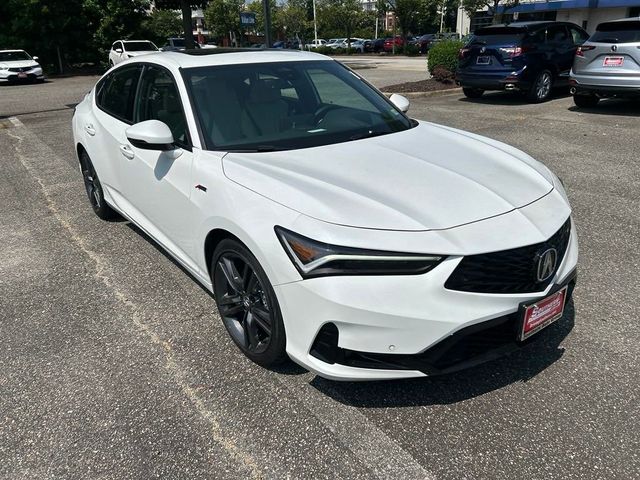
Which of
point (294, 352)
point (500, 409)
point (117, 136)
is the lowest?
point (500, 409)

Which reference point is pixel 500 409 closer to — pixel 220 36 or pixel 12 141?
pixel 12 141

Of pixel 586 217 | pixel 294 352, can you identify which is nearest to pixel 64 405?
pixel 294 352

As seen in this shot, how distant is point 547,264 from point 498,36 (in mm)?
10405

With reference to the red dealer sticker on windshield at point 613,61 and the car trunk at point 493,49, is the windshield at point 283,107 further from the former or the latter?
the car trunk at point 493,49

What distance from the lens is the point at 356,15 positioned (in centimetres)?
5591

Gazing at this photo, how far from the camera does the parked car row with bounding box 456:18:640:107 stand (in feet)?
30.9

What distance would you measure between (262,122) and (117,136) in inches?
56.4

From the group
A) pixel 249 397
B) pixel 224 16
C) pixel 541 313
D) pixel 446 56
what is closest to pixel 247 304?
pixel 249 397

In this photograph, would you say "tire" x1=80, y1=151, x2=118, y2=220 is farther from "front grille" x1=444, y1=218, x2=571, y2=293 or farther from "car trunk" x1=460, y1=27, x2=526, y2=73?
"car trunk" x1=460, y1=27, x2=526, y2=73

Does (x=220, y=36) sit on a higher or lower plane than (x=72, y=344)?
higher

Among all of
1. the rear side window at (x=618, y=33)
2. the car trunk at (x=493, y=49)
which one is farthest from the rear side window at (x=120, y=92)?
the car trunk at (x=493, y=49)

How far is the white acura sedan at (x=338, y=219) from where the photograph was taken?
2230 mm

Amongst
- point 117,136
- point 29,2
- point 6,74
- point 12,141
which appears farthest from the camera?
point 29,2

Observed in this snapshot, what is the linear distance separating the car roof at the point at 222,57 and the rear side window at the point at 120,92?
0.17 m
